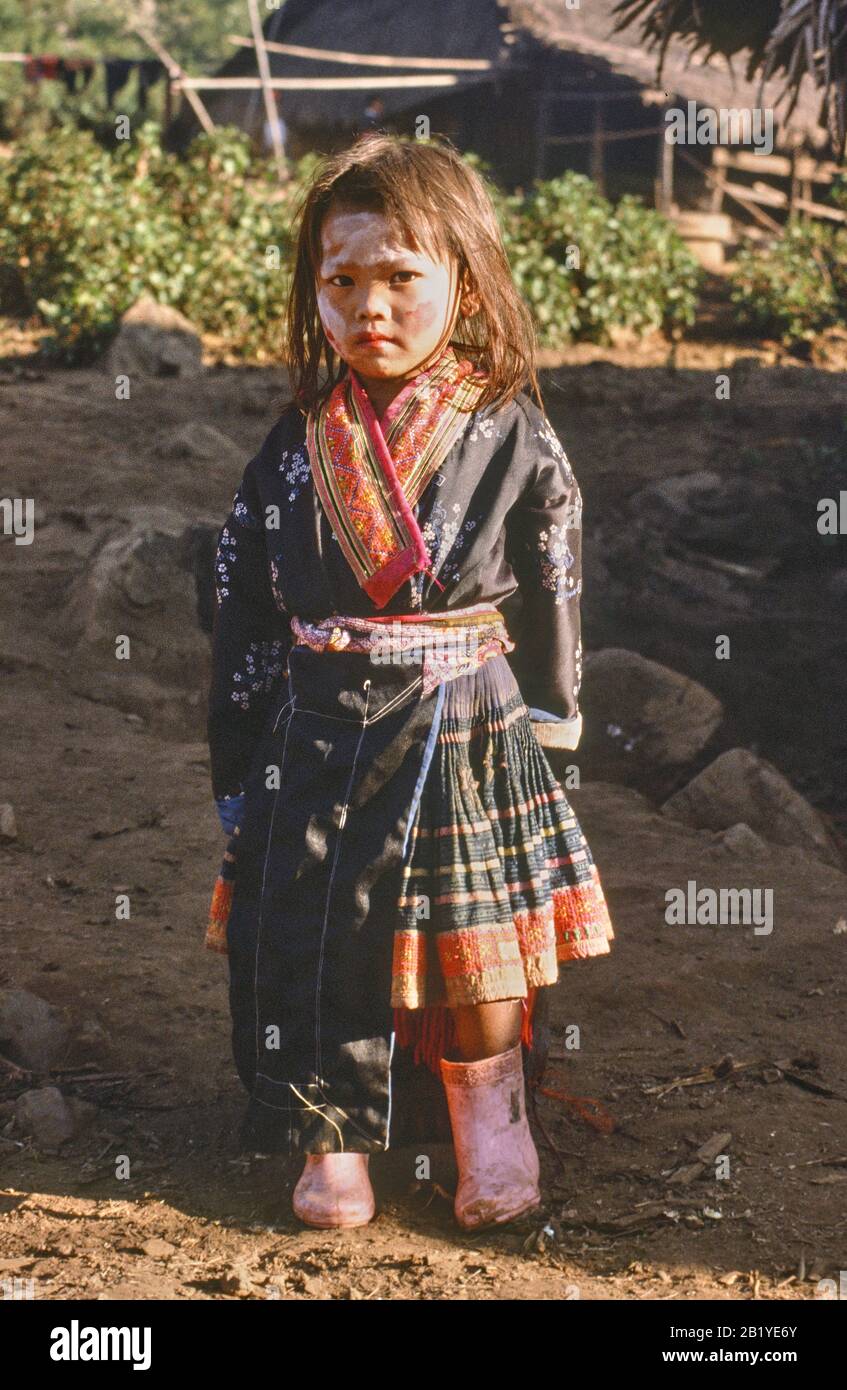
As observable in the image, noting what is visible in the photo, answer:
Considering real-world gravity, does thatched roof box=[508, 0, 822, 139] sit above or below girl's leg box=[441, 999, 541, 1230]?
above

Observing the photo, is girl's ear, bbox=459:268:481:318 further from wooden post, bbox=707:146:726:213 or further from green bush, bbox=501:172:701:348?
wooden post, bbox=707:146:726:213

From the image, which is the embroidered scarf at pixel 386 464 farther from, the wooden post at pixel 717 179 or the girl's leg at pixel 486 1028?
the wooden post at pixel 717 179

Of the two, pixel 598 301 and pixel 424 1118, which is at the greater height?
pixel 598 301

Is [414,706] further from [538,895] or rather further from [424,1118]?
[424,1118]

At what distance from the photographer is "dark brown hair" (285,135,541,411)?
2408mm

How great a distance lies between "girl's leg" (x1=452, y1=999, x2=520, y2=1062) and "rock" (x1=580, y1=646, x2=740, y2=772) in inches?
115

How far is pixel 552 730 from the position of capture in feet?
8.65

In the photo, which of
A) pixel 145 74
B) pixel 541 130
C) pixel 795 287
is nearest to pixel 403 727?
pixel 795 287

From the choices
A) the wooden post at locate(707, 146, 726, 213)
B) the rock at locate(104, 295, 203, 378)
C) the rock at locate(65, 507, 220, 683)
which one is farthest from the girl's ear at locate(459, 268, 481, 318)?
the wooden post at locate(707, 146, 726, 213)

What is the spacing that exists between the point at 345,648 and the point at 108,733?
2.54 m

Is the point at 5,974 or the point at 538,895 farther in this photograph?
the point at 5,974

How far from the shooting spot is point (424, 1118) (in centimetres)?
265

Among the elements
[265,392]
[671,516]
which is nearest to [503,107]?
[265,392]

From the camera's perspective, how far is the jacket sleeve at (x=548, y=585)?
254cm
